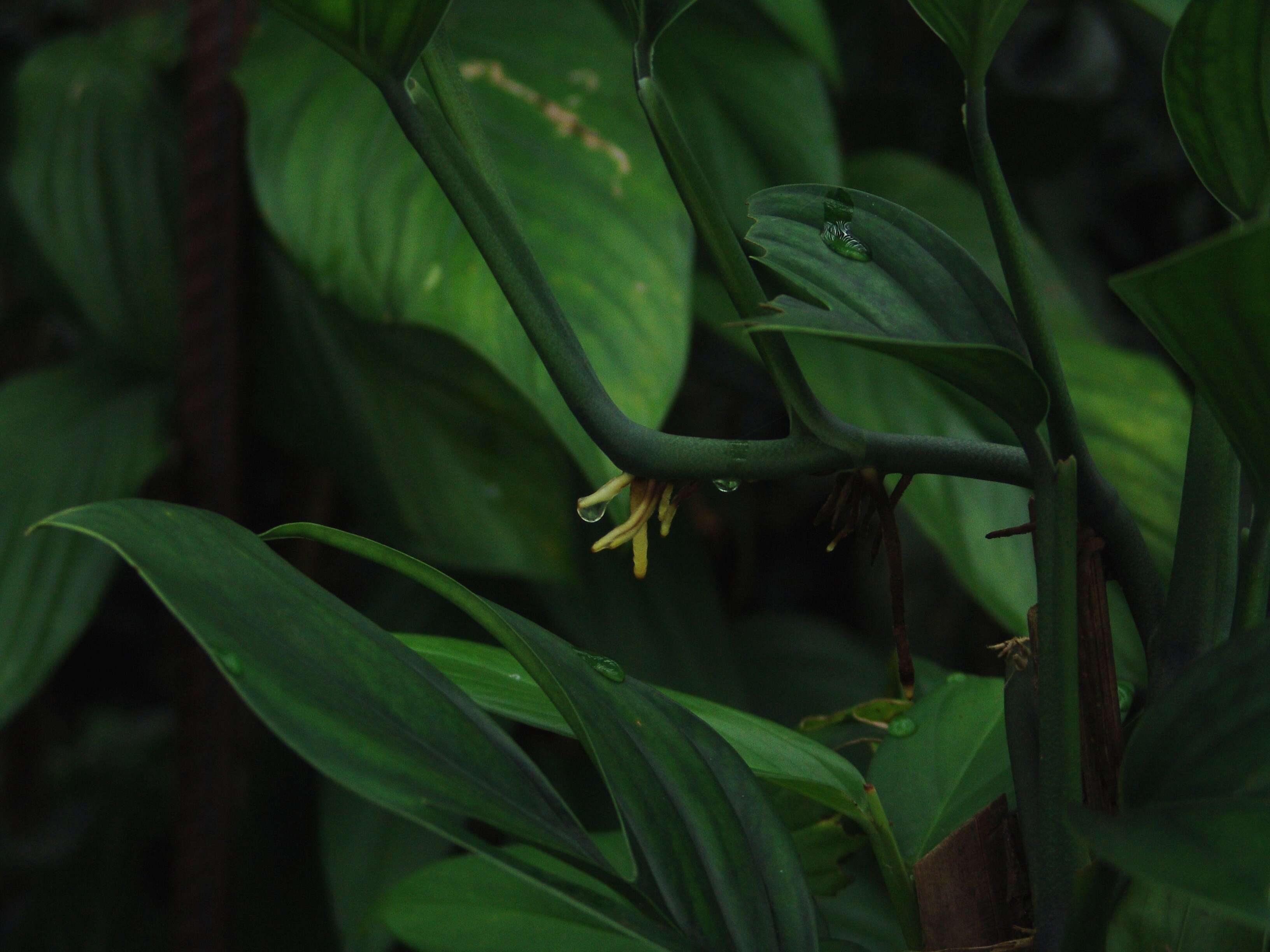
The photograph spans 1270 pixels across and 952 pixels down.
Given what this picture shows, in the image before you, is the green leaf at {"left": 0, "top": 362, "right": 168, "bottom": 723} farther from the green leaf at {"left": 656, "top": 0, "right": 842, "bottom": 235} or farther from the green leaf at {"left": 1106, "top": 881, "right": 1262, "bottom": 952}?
the green leaf at {"left": 1106, "top": 881, "right": 1262, "bottom": 952}

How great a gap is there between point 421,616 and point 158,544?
2.10 ft

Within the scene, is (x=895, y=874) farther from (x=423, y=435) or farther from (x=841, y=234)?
(x=423, y=435)

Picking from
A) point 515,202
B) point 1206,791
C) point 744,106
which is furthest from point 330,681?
point 744,106

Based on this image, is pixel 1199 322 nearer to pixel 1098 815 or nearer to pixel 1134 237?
pixel 1098 815

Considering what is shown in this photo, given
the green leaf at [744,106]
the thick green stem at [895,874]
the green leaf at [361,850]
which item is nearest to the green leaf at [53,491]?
the green leaf at [361,850]

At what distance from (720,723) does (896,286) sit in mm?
109

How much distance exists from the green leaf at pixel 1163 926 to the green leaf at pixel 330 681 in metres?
0.09

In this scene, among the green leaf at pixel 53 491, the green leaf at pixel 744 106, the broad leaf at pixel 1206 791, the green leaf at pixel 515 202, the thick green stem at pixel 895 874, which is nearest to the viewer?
the broad leaf at pixel 1206 791

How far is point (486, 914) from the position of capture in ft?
0.87

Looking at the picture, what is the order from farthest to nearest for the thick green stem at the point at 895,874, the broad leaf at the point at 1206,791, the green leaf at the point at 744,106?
1. the green leaf at the point at 744,106
2. the thick green stem at the point at 895,874
3. the broad leaf at the point at 1206,791

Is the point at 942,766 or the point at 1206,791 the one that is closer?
the point at 1206,791

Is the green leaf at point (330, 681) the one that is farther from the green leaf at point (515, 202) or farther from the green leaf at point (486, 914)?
the green leaf at point (515, 202)

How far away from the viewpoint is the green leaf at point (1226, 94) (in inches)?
7.2

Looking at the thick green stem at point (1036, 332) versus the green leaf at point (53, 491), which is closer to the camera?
the thick green stem at point (1036, 332)
